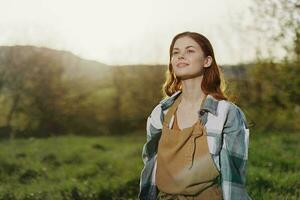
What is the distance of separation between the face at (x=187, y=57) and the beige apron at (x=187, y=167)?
0.31 m

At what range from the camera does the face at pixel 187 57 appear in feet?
11.0

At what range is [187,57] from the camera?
3.36m

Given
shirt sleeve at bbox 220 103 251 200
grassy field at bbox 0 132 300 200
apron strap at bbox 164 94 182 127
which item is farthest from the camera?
grassy field at bbox 0 132 300 200

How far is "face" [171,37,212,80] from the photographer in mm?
3357

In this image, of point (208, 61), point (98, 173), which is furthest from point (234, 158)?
point (98, 173)

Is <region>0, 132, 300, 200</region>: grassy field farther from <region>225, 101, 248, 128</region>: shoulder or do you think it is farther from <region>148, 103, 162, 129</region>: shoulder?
<region>225, 101, 248, 128</region>: shoulder

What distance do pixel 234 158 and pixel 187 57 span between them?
2.06ft

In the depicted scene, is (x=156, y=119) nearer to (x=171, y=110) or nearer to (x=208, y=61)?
(x=171, y=110)

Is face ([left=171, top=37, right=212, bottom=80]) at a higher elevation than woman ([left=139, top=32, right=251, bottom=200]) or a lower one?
higher

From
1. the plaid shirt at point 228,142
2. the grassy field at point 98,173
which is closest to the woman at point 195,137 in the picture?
the plaid shirt at point 228,142

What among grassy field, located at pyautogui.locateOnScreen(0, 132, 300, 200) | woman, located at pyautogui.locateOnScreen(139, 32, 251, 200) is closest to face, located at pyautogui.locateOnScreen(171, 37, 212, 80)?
woman, located at pyautogui.locateOnScreen(139, 32, 251, 200)

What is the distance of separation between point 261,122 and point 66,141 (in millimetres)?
7686

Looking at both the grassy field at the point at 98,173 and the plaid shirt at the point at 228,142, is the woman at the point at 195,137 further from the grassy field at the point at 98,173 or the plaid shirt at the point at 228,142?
the grassy field at the point at 98,173

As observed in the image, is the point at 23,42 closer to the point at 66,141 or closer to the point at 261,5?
the point at 66,141
